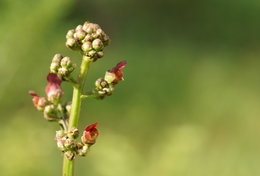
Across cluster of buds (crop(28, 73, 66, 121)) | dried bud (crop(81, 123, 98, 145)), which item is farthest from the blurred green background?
dried bud (crop(81, 123, 98, 145))

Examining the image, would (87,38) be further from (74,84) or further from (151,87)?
(151,87)

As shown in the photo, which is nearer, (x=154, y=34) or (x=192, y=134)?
(x=192, y=134)

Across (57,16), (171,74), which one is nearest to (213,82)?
(171,74)

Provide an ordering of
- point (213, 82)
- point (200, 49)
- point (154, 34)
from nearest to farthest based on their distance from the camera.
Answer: point (213, 82) → point (200, 49) → point (154, 34)

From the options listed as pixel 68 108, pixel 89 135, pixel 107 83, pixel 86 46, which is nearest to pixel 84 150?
pixel 89 135

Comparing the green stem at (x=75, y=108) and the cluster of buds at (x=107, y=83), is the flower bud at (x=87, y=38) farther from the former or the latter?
the cluster of buds at (x=107, y=83)

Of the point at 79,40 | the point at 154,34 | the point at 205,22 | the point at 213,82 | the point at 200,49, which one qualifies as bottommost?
the point at 79,40

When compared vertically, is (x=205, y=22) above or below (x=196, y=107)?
above

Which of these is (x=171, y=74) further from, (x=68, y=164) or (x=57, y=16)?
(x=68, y=164)

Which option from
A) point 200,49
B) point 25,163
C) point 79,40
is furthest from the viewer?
point 200,49
